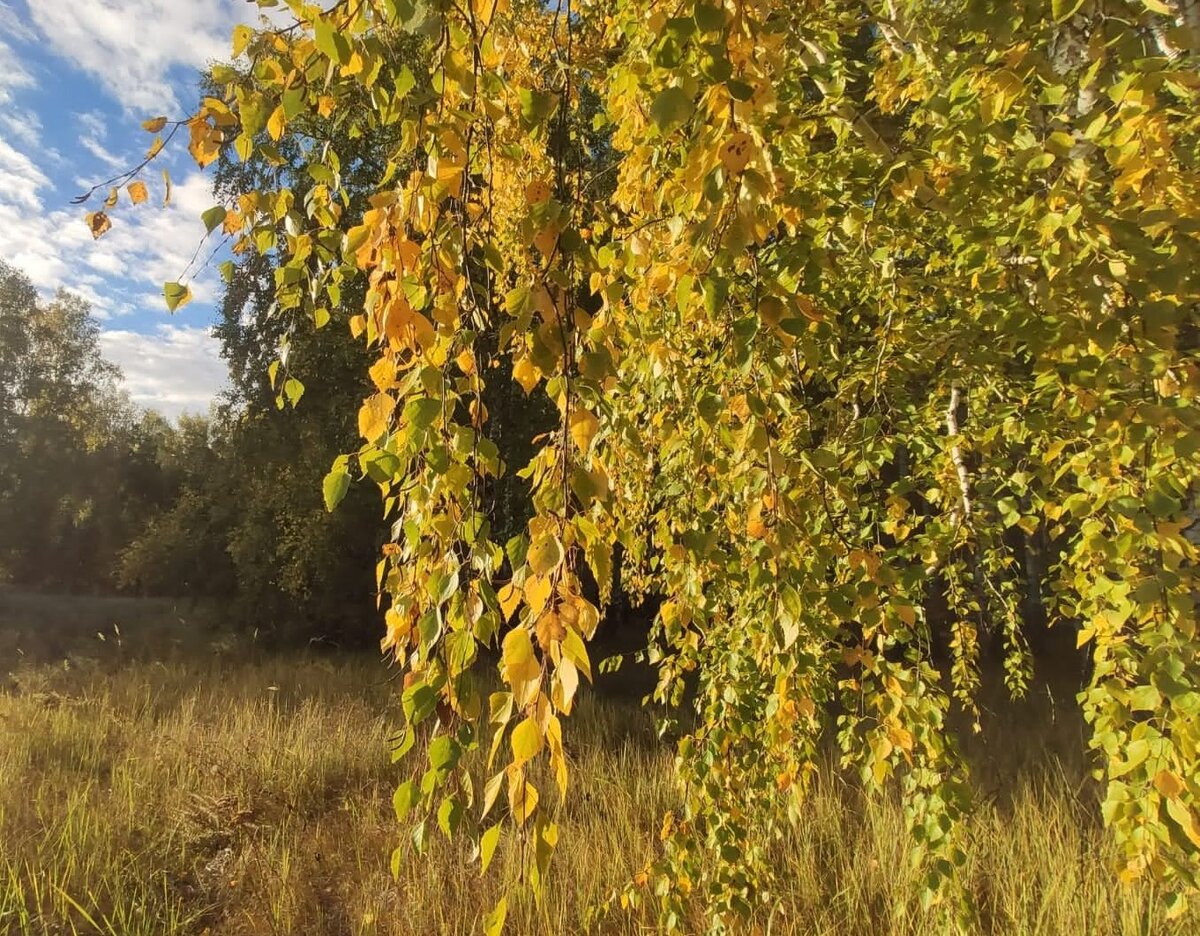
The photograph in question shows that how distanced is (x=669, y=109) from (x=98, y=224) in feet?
2.86

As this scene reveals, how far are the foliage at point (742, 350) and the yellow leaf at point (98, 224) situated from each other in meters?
0.17

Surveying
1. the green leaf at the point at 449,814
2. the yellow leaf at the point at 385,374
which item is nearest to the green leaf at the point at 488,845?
the green leaf at the point at 449,814

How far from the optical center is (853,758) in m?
2.08

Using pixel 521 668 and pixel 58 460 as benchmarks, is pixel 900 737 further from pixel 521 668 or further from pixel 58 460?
pixel 58 460

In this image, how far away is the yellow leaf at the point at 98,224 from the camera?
1044mm

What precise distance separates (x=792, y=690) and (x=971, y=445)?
116 cm

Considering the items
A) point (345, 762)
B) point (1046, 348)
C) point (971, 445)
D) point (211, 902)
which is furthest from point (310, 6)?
point (345, 762)

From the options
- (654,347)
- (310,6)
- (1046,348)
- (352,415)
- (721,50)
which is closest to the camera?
(721,50)

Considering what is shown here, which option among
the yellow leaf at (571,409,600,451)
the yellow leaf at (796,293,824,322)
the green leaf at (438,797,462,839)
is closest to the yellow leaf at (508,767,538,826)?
the green leaf at (438,797,462,839)

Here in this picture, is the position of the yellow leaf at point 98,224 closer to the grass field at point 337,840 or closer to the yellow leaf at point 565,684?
the yellow leaf at point 565,684

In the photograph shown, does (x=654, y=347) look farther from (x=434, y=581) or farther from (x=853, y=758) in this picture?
(x=853, y=758)

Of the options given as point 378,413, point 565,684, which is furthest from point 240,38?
point 565,684

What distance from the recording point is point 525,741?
2.14 ft

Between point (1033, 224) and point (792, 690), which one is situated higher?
point (1033, 224)
